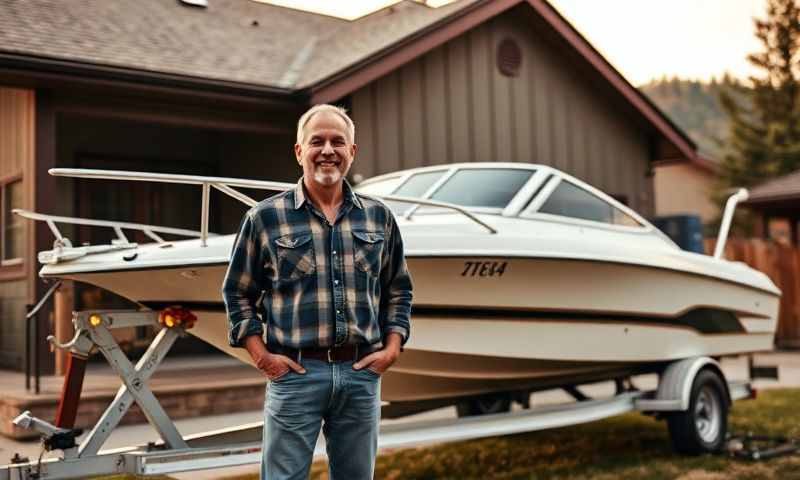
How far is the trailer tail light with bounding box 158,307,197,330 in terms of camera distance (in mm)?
4613

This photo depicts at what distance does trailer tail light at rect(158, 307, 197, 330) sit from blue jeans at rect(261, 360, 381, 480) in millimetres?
1861

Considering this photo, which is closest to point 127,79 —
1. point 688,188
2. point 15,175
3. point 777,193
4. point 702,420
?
point 15,175

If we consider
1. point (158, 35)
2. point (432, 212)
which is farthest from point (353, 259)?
point (158, 35)

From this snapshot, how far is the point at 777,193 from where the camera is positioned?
1745 cm

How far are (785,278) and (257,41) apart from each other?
34.5ft

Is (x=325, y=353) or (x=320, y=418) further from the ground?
(x=325, y=353)

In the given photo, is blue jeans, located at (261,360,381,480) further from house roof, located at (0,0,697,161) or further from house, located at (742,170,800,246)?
house, located at (742,170,800,246)

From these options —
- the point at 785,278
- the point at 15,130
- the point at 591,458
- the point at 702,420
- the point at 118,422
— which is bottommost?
the point at 591,458

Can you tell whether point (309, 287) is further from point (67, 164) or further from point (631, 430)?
point (67, 164)

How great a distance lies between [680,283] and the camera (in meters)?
6.52

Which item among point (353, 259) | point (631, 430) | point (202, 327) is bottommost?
point (631, 430)

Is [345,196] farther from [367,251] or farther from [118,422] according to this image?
[118,422]

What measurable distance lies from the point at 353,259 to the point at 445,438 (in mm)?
2648

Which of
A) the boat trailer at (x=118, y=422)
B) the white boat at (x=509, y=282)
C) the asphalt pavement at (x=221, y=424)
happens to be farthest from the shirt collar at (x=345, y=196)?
the asphalt pavement at (x=221, y=424)
